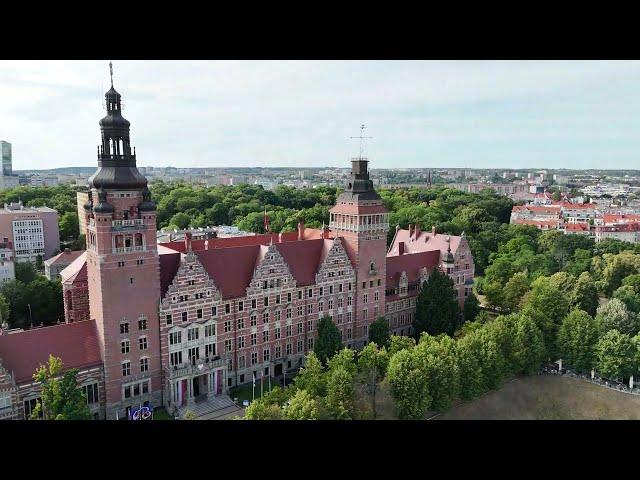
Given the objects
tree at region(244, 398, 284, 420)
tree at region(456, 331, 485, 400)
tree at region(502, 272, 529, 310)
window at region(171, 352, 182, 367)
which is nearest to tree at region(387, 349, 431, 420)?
tree at region(456, 331, 485, 400)

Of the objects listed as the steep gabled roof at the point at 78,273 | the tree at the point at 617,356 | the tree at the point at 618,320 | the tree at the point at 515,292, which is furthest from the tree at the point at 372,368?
the tree at the point at 515,292

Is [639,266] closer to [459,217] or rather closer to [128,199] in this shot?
[459,217]

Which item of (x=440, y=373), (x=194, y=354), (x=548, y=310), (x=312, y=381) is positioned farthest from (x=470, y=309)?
(x=194, y=354)

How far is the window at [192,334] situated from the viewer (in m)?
39.0

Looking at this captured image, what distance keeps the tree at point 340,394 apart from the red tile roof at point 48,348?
1588cm

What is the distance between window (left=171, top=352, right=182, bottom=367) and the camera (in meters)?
38.4

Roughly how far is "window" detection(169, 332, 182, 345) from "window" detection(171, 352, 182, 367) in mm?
841

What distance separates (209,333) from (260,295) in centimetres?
517

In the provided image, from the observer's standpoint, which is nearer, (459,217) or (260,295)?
(260,295)

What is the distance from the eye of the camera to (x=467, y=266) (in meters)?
57.2

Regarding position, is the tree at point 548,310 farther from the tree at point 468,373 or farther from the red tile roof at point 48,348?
the red tile roof at point 48,348

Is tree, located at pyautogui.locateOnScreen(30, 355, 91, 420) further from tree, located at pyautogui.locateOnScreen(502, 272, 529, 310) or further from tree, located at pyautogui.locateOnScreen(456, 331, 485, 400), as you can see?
tree, located at pyautogui.locateOnScreen(502, 272, 529, 310)
